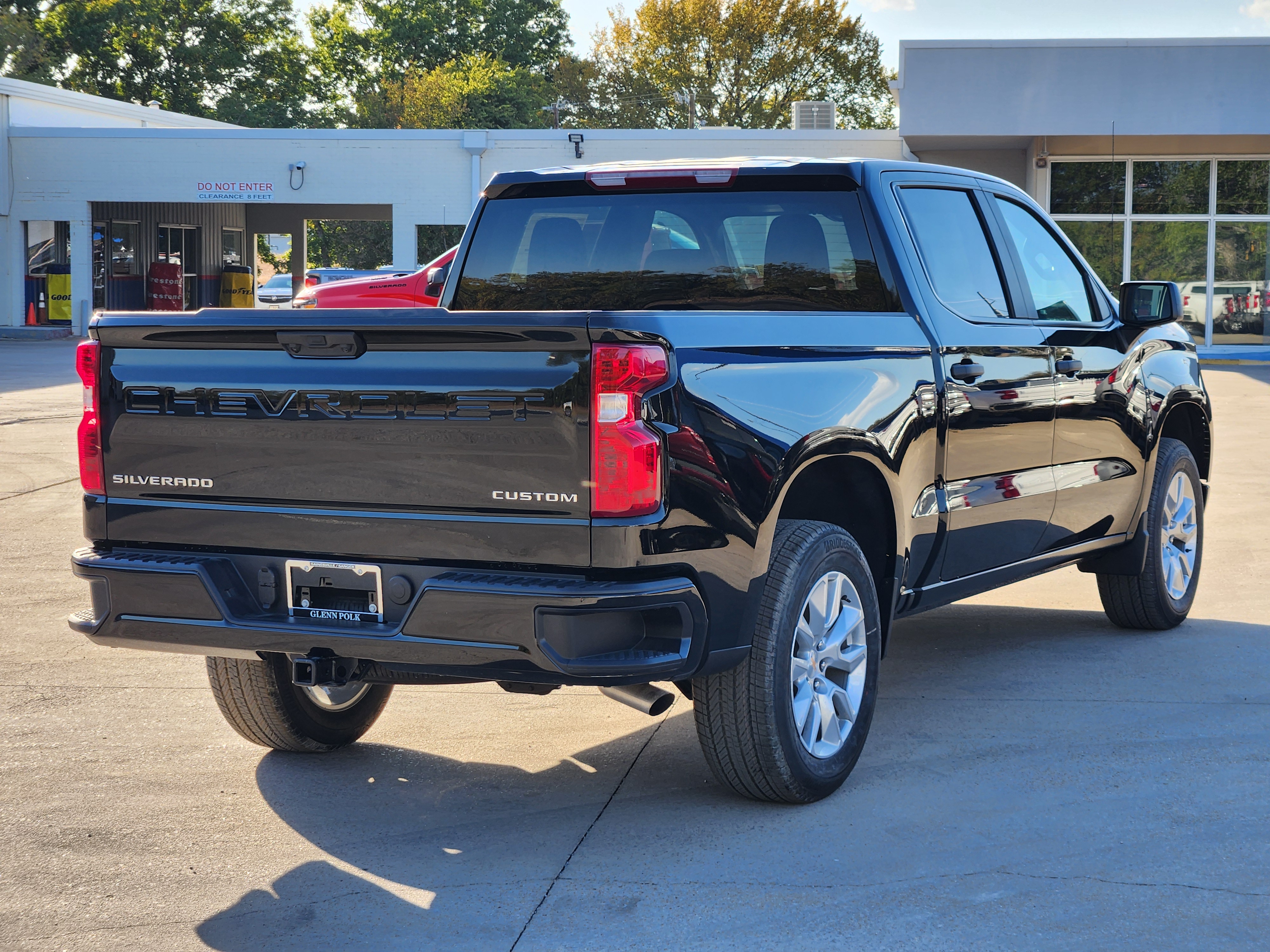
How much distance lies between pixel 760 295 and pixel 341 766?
2.16 m

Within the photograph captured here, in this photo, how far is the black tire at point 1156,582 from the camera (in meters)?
6.64

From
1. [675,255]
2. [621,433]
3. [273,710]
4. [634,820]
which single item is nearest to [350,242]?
[675,255]

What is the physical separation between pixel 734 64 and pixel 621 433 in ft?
188

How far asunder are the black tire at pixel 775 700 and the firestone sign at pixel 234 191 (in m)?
31.4

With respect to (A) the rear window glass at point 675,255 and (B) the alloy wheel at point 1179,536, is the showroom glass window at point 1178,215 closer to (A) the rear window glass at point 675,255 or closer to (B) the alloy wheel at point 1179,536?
(B) the alloy wheel at point 1179,536

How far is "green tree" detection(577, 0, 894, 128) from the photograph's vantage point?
5703 cm

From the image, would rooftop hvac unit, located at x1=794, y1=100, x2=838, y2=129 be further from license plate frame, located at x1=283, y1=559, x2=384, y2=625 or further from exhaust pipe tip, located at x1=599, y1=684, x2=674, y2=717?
license plate frame, located at x1=283, y1=559, x2=384, y2=625

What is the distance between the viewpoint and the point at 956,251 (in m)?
5.44

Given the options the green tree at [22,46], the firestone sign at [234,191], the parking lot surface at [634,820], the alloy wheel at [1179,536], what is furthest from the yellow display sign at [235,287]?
the alloy wheel at [1179,536]

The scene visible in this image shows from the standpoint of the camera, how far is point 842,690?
457 cm

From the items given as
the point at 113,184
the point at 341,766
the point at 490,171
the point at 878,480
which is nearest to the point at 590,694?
the point at 341,766

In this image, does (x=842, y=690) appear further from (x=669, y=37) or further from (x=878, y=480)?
(x=669, y=37)

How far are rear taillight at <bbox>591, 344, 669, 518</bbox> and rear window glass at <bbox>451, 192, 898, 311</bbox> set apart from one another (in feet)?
4.47

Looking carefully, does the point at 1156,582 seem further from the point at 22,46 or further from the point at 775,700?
the point at 22,46
